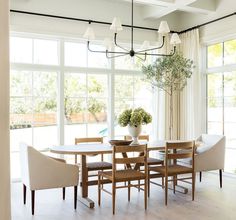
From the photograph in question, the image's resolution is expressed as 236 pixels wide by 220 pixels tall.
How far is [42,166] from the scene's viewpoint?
3605mm

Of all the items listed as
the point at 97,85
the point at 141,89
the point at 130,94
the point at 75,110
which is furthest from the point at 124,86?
the point at 75,110

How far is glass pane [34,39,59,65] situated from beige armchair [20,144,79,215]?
2271mm

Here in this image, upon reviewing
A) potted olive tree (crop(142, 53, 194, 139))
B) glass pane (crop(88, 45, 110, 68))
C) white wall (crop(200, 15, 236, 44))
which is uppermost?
white wall (crop(200, 15, 236, 44))

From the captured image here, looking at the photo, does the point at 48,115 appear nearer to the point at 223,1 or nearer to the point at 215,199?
the point at 215,199

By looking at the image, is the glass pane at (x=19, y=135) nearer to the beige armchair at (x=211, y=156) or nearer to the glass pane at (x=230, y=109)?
the beige armchair at (x=211, y=156)

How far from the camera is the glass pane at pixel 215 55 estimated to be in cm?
605

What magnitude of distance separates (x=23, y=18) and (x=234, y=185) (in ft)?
14.8

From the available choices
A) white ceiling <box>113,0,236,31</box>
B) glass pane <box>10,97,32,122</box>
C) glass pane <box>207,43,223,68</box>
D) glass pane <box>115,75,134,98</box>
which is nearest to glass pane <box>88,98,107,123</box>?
glass pane <box>115,75,134,98</box>

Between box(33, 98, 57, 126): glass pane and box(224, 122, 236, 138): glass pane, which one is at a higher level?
box(33, 98, 57, 126): glass pane

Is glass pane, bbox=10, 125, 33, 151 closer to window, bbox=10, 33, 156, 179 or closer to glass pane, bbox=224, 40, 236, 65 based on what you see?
window, bbox=10, 33, 156, 179

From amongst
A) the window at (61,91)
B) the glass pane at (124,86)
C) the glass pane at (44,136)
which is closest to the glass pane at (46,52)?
the window at (61,91)

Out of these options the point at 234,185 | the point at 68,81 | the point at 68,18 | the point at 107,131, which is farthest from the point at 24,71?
the point at 234,185

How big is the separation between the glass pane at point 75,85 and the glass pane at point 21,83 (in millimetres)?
688

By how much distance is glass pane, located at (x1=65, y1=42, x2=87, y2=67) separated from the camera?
5.84 meters
